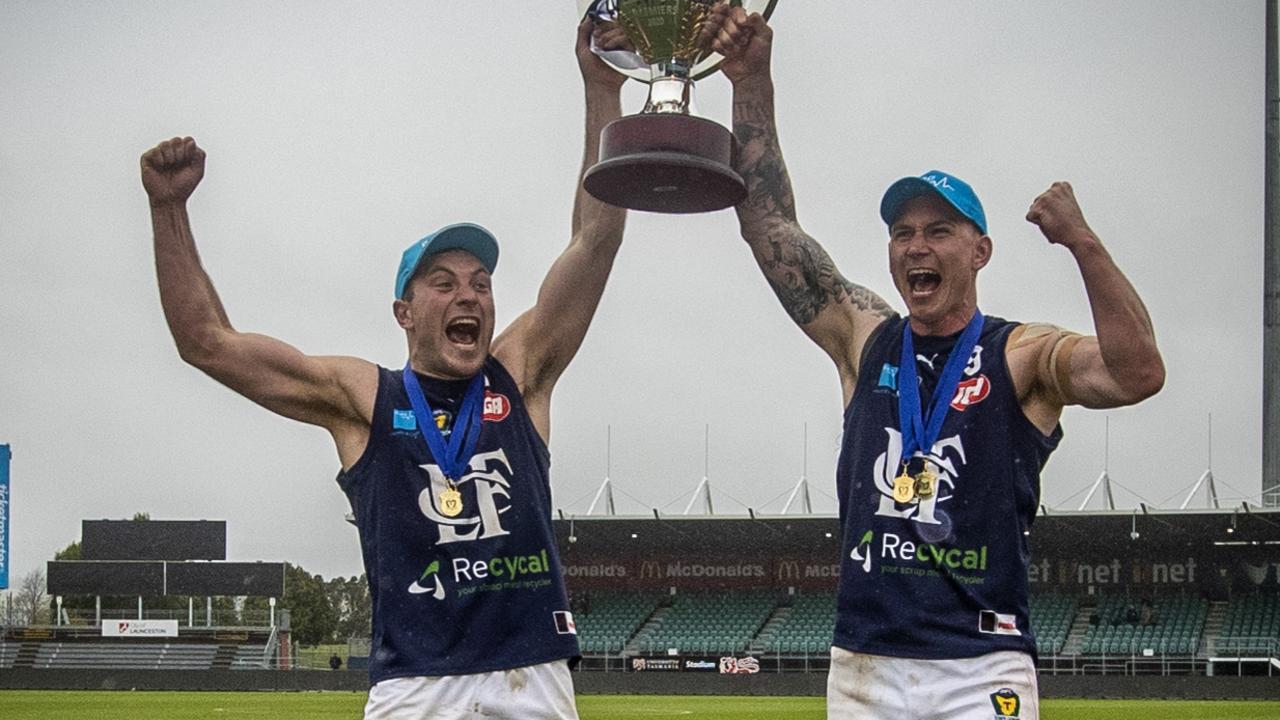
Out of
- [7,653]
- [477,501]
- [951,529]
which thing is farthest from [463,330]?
[7,653]

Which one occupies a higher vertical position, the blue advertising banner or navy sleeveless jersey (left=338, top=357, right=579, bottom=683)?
the blue advertising banner

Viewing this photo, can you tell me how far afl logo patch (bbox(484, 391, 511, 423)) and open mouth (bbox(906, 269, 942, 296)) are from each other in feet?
4.72

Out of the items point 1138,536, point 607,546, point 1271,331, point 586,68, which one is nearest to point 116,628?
point 607,546

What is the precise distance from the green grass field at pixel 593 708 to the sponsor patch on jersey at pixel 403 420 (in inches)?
825

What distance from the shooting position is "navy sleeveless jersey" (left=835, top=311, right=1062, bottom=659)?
5.18 meters

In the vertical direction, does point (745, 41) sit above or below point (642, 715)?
above

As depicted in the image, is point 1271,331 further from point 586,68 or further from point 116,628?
point 586,68

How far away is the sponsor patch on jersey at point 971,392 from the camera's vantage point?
534 cm

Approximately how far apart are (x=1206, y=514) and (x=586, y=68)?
137ft

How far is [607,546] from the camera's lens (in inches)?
2153

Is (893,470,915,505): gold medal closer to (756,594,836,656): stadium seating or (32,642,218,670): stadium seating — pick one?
(756,594,836,656): stadium seating

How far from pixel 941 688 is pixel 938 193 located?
5.18 ft

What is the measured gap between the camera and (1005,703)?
5.10 meters

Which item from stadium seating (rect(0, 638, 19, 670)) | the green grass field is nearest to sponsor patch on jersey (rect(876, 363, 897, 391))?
the green grass field
